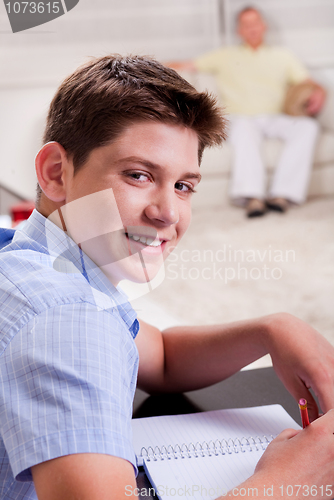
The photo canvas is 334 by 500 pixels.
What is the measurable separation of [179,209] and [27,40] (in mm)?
3088

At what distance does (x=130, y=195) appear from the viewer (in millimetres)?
433

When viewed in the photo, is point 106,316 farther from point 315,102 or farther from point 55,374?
point 315,102

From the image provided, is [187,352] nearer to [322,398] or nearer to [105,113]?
[322,398]

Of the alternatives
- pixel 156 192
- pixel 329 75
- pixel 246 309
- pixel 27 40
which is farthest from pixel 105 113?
pixel 329 75

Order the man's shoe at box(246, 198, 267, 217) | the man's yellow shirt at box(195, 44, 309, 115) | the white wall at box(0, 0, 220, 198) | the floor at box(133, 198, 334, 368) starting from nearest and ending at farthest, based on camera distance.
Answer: the floor at box(133, 198, 334, 368)
the man's shoe at box(246, 198, 267, 217)
the white wall at box(0, 0, 220, 198)
the man's yellow shirt at box(195, 44, 309, 115)

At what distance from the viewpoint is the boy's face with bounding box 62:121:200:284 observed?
44 cm

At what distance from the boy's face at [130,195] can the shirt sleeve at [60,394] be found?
111 mm

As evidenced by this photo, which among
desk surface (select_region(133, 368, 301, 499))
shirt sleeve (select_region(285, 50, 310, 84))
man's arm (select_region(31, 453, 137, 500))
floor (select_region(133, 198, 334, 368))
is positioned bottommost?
floor (select_region(133, 198, 334, 368))

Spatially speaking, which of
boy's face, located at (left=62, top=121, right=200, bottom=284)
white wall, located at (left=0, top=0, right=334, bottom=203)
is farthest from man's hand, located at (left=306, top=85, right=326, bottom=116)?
boy's face, located at (left=62, top=121, right=200, bottom=284)

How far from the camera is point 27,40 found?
10.4 ft

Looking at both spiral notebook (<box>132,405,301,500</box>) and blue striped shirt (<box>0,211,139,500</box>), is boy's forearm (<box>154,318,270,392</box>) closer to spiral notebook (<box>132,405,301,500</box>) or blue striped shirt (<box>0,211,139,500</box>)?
spiral notebook (<box>132,405,301,500</box>)

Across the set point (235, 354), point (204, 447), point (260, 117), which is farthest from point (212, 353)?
point (260, 117)

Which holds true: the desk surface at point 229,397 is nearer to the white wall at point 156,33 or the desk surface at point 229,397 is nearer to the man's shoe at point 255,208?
the man's shoe at point 255,208

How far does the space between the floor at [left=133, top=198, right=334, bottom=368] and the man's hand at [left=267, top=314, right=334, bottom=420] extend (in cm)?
58
